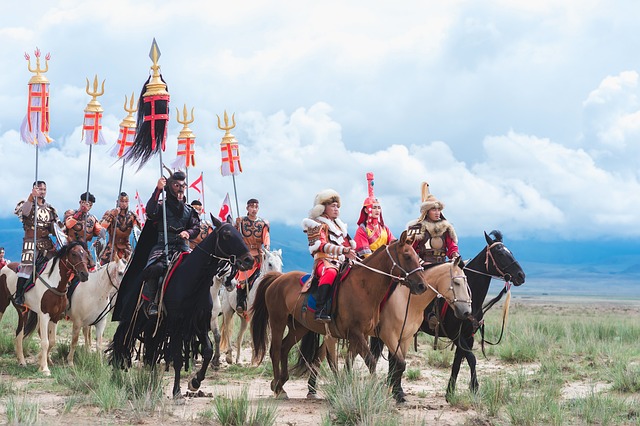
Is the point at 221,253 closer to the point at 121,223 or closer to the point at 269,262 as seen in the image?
the point at 269,262

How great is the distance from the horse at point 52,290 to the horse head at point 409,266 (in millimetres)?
5333

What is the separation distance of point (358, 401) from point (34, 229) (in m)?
7.55

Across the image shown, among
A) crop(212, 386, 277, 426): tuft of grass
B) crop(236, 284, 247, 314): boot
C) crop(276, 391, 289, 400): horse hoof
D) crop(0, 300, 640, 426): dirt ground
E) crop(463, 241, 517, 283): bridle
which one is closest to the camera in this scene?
crop(212, 386, 277, 426): tuft of grass

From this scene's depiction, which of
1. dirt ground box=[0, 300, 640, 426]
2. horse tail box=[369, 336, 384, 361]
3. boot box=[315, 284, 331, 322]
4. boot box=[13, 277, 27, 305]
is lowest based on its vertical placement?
dirt ground box=[0, 300, 640, 426]

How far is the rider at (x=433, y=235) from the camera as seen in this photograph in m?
12.2

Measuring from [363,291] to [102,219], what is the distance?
7735 mm

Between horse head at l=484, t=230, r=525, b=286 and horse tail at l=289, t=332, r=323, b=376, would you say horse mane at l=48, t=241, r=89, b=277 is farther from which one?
horse head at l=484, t=230, r=525, b=286

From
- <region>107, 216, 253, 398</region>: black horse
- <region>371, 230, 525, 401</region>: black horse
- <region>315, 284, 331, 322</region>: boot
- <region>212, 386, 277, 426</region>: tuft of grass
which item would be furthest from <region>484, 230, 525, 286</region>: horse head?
<region>212, 386, 277, 426</region>: tuft of grass

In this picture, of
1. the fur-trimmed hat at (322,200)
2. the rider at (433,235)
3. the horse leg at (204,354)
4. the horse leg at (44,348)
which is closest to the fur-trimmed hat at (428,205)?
the rider at (433,235)

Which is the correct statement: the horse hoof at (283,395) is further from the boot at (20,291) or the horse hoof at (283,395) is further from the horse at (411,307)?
the boot at (20,291)

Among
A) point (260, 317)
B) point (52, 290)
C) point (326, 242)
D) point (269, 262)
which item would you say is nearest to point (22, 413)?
point (326, 242)

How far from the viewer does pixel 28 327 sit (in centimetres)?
1435

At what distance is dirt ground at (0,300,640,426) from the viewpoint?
9062 mm

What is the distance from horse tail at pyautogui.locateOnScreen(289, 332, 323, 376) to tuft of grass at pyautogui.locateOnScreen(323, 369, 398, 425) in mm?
2224
